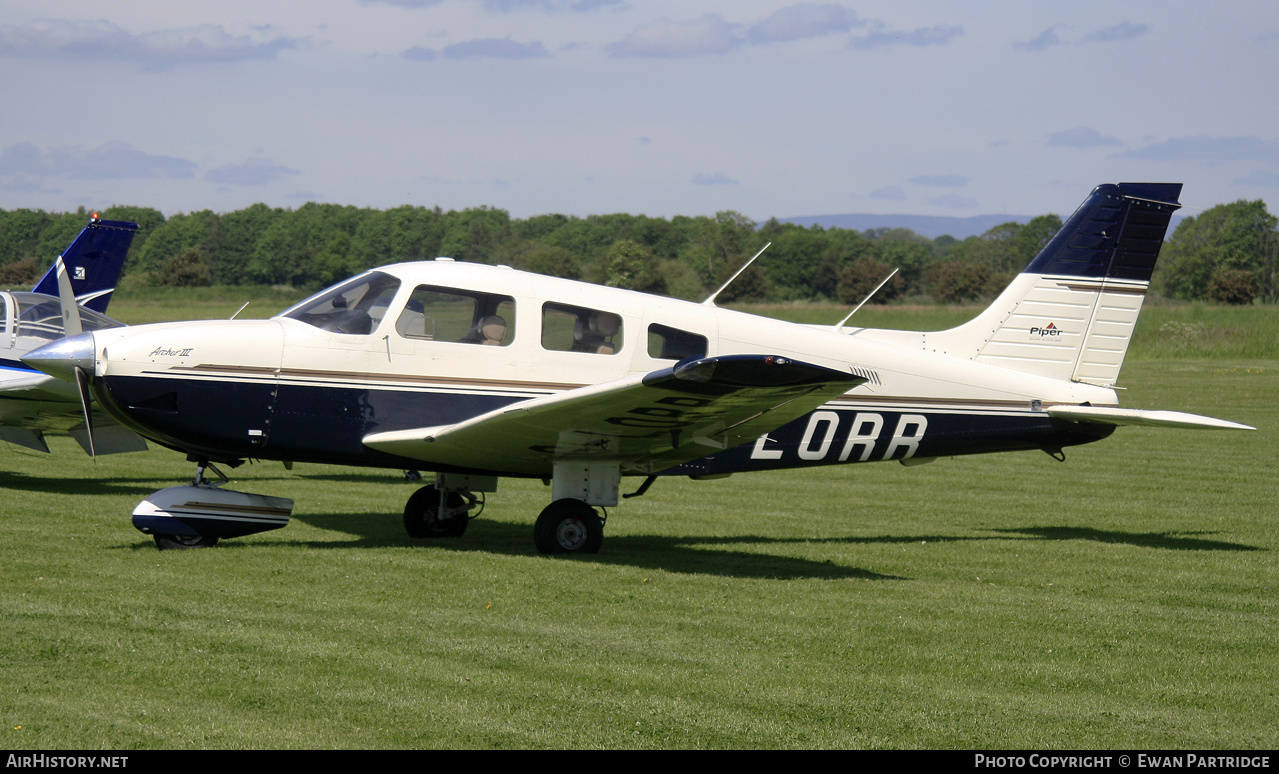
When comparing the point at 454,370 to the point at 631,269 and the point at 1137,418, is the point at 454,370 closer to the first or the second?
the point at 1137,418

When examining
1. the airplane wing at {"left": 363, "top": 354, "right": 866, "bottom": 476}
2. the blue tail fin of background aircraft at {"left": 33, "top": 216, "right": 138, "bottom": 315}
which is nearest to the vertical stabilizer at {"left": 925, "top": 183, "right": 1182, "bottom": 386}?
the airplane wing at {"left": 363, "top": 354, "right": 866, "bottom": 476}

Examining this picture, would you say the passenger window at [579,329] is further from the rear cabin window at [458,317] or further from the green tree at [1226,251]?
the green tree at [1226,251]

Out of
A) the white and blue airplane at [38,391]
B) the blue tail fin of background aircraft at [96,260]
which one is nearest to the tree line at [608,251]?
the blue tail fin of background aircraft at [96,260]

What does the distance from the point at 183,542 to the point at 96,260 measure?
11108 millimetres

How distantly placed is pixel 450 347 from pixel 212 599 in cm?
278

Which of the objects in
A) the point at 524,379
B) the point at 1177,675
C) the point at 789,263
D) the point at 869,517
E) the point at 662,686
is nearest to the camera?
the point at 662,686

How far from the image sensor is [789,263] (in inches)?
3477

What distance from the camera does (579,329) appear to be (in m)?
9.15

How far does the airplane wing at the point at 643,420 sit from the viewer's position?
7180 millimetres

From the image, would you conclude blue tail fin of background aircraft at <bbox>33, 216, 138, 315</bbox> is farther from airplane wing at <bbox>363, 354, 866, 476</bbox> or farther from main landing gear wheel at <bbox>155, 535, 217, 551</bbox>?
airplane wing at <bbox>363, 354, 866, 476</bbox>

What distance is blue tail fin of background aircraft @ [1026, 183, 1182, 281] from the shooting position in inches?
418

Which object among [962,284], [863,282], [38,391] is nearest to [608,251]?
[863,282]

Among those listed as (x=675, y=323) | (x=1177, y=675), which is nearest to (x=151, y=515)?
(x=675, y=323)
